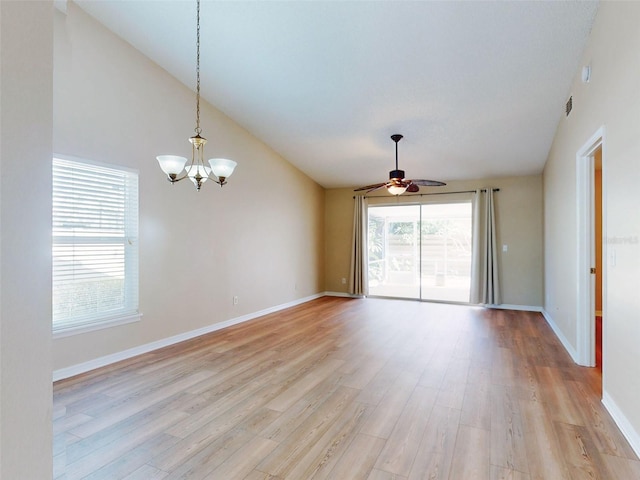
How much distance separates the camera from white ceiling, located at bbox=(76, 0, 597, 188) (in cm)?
310

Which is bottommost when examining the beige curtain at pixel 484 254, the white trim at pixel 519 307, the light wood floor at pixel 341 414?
the light wood floor at pixel 341 414

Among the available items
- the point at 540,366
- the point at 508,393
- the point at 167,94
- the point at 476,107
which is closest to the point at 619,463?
the point at 508,393

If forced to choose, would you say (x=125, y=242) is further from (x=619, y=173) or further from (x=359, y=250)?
(x=359, y=250)

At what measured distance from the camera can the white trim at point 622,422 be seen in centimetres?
207

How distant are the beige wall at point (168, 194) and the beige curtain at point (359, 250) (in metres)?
1.88

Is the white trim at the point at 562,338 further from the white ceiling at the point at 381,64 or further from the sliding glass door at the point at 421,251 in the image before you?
the white ceiling at the point at 381,64

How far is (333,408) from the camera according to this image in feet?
8.59

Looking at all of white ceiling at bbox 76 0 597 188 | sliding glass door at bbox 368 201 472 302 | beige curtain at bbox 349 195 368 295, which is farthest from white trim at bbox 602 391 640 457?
beige curtain at bbox 349 195 368 295

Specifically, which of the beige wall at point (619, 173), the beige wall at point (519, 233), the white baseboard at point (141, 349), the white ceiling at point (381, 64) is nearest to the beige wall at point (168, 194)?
the white baseboard at point (141, 349)

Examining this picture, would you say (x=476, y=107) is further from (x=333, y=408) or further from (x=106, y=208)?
(x=106, y=208)

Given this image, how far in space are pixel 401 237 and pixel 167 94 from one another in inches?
208

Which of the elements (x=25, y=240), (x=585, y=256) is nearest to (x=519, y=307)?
(x=585, y=256)

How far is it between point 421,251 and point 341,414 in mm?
5355

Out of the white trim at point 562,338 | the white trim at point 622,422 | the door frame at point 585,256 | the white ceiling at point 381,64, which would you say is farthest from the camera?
the white trim at point 562,338
